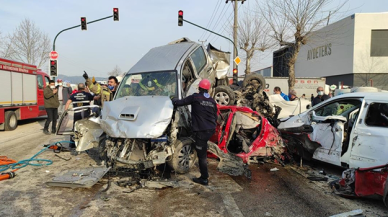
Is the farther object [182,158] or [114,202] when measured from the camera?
[182,158]

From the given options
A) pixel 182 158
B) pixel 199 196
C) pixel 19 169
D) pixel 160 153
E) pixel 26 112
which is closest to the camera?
pixel 199 196

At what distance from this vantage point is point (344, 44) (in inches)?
1078

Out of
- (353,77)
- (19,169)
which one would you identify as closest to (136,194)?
(19,169)

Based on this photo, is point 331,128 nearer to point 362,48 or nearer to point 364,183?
point 364,183

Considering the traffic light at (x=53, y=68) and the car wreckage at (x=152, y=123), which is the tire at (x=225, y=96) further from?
the traffic light at (x=53, y=68)

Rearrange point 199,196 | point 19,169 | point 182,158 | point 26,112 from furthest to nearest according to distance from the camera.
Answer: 1. point 26,112
2. point 19,169
3. point 182,158
4. point 199,196

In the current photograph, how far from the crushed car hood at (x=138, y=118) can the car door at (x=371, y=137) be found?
3.25m

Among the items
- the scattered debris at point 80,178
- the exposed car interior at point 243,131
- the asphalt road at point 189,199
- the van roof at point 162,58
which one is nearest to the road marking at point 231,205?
→ the asphalt road at point 189,199

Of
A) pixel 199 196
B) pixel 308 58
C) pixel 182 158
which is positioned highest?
pixel 308 58

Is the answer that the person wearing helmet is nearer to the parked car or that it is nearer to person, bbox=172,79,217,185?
person, bbox=172,79,217,185

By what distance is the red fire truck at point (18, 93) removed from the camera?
10977 mm

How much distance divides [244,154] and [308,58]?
113 feet

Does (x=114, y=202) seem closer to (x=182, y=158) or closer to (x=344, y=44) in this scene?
(x=182, y=158)

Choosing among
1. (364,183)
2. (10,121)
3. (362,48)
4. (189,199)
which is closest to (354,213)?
(364,183)
